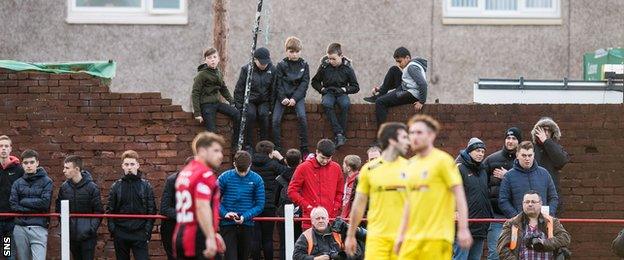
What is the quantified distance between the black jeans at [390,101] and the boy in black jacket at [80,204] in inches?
161

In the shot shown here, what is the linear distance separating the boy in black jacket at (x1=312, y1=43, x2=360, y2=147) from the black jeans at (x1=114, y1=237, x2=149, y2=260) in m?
3.32

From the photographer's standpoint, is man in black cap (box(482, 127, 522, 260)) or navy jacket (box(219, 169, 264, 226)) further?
man in black cap (box(482, 127, 522, 260))

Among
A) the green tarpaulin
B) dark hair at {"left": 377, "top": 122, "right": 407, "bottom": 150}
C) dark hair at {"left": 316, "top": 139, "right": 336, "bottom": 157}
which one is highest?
the green tarpaulin

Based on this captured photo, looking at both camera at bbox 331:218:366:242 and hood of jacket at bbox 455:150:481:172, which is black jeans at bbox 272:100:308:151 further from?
camera at bbox 331:218:366:242

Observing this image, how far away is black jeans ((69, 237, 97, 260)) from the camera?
818 inches

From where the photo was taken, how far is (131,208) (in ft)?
68.0

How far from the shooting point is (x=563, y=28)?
30.1 m

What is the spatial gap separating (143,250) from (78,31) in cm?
931

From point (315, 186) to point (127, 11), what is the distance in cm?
971

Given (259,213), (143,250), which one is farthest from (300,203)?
(143,250)

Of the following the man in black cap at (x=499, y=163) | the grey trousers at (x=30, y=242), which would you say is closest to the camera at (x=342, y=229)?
the man in black cap at (x=499, y=163)

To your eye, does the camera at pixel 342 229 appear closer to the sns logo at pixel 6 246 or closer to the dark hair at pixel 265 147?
the dark hair at pixel 265 147

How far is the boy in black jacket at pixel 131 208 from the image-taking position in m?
20.6

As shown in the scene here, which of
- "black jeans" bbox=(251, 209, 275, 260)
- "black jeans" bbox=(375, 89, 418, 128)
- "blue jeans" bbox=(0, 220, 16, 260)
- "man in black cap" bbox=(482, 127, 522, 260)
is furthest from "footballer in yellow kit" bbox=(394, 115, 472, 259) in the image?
"blue jeans" bbox=(0, 220, 16, 260)
